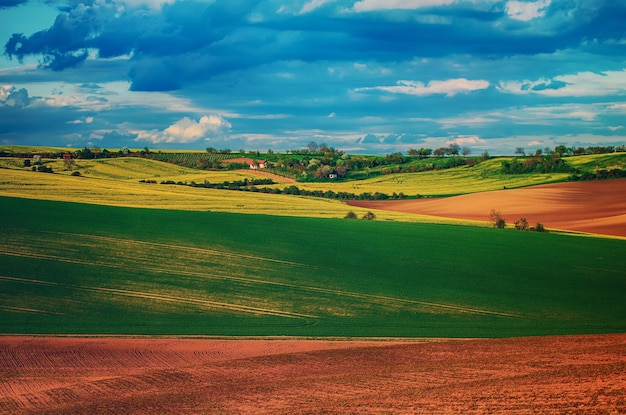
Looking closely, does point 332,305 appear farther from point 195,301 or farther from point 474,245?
point 474,245

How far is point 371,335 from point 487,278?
12268mm

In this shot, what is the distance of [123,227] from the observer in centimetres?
3738

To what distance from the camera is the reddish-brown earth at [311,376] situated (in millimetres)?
13906

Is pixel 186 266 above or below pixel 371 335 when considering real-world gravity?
above

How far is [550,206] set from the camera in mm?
58531

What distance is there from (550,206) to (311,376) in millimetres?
48081

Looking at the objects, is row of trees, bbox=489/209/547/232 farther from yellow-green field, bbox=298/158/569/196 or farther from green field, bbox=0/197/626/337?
yellow-green field, bbox=298/158/569/196

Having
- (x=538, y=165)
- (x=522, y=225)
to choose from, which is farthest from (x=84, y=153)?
(x=538, y=165)

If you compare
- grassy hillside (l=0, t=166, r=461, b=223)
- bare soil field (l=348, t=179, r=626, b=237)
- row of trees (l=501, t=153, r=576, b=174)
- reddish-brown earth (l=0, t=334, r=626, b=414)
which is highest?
row of trees (l=501, t=153, r=576, b=174)

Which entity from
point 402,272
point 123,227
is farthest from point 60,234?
point 402,272

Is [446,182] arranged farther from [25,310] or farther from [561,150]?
[25,310]

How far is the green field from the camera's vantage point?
2438 cm

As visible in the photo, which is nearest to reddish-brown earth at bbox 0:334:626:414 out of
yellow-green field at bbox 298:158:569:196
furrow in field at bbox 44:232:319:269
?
furrow in field at bbox 44:232:319:269

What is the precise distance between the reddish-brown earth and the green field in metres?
2.27
